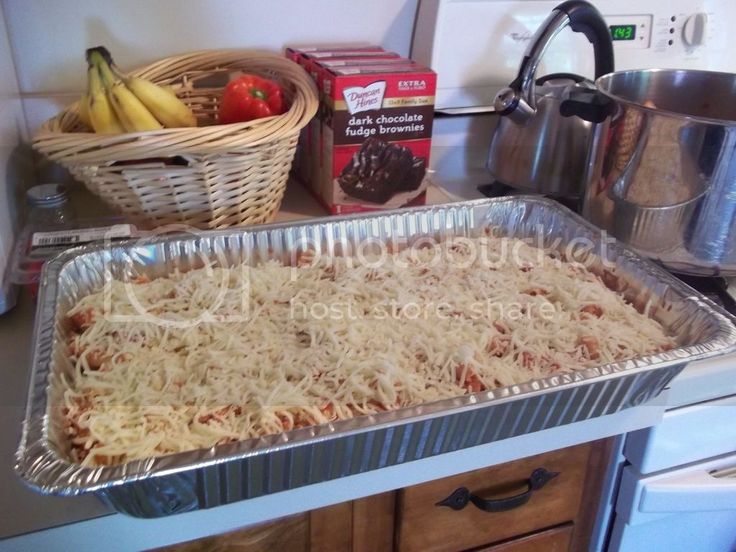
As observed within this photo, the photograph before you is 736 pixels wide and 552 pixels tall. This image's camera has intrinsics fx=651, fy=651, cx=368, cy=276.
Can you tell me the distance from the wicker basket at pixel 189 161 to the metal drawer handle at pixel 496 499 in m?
0.51

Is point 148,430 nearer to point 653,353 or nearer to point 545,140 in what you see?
point 653,353

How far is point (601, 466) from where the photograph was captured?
0.87 meters

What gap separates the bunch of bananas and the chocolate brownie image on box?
31 centimetres

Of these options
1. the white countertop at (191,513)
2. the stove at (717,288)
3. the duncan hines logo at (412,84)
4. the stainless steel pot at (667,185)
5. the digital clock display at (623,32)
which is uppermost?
the digital clock display at (623,32)

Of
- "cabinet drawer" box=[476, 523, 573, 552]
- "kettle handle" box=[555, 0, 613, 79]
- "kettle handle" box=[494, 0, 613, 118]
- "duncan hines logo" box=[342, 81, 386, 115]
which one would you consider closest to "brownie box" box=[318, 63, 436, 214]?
"duncan hines logo" box=[342, 81, 386, 115]

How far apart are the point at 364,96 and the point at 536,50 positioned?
28cm

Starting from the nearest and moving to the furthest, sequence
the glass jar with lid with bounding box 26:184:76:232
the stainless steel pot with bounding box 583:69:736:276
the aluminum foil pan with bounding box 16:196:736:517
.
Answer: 1. the aluminum foil pan with bounding box 16:196:736:517
2. the stainless steel pot with bounding box 583:69:736:276
3. the glass jar with lid with bounding box 26:184:76:232

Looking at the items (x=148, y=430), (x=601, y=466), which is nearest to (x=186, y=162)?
(x=148, y=430)

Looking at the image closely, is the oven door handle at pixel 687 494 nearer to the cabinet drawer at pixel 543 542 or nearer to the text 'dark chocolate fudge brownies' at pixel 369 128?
the cabinet drawer at pixel 543 542

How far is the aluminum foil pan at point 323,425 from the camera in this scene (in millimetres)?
560

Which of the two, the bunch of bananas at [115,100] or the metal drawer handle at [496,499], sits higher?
the bunch of bananas at [115,100]

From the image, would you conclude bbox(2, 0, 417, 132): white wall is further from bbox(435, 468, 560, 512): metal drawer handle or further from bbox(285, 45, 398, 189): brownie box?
bbox(435, 468, 560, 512): metal drawer handle

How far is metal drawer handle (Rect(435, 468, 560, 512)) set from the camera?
0.79 metres

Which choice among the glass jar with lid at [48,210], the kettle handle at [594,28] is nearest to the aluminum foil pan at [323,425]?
the glass jar with lid at [48,210]
